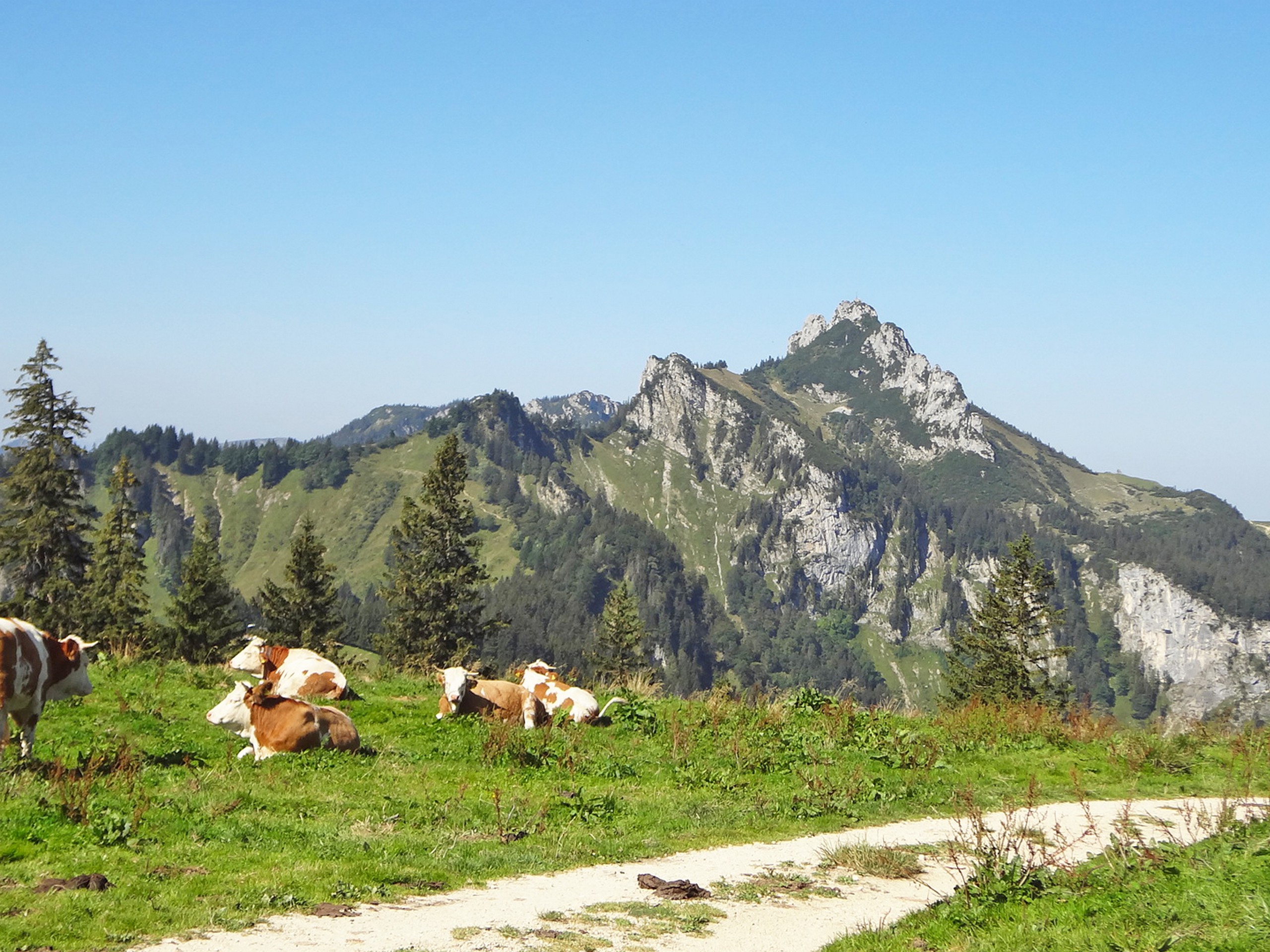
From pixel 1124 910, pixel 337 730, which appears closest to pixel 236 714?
pixel 337 730

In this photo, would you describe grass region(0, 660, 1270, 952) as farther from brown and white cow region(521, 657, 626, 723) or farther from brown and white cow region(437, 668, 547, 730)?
brown and white cow region(521, 657, 626, 723)

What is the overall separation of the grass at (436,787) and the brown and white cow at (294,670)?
0.86 meters

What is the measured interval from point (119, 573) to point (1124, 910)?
65.4 m

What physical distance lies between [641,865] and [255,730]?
8.47 metres

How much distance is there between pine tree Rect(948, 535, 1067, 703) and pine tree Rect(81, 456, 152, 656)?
4863cm

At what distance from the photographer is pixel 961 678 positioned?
59.2 m

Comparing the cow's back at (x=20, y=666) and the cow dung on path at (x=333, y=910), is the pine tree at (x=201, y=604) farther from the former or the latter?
the cow dung on path at (x=333, y=910)

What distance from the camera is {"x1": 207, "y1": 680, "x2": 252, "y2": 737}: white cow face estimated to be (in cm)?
1864

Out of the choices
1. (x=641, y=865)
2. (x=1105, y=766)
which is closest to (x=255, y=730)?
(x=641, y=865)

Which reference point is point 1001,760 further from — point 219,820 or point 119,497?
point 119,497

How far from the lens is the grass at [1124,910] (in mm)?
8961

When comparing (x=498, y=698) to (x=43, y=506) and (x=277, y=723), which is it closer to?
(x=277, y=723)

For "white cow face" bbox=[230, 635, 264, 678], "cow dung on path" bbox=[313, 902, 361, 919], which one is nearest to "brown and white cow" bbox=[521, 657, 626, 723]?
"white cow face" bbox=[230, 635, 264, 678]

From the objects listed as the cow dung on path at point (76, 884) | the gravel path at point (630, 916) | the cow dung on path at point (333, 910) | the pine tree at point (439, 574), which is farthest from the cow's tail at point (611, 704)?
the pine tree at point (439, 574)
